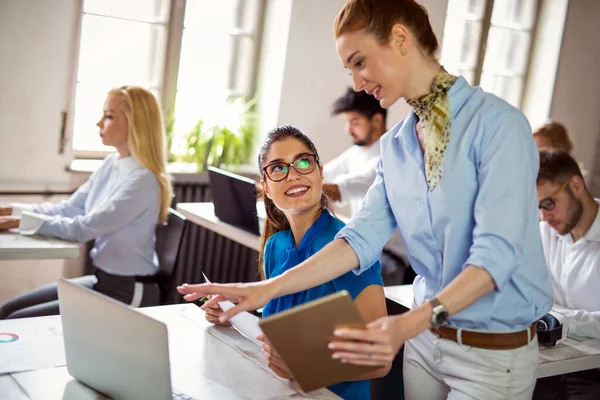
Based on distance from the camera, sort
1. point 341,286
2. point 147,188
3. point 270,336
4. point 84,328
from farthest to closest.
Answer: point 147,188, point 341,286, point 84,328, point 270,336

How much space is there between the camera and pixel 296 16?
5324 mm

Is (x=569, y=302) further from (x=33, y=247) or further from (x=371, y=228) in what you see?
(x=33, y=247)

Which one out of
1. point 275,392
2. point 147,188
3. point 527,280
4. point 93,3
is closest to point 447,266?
point 527,280

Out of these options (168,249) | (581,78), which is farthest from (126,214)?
(581,78)

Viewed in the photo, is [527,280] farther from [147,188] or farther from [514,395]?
[147,188]

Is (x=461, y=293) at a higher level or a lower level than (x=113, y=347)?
higher

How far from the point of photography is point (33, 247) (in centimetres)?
306

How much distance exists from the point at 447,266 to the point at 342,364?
42 centimetres

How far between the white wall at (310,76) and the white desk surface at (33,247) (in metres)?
2.52

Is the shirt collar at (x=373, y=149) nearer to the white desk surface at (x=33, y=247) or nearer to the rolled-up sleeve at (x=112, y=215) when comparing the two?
the rolled-up sleeve at (x=112, y=215)

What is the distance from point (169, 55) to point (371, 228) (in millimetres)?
3528

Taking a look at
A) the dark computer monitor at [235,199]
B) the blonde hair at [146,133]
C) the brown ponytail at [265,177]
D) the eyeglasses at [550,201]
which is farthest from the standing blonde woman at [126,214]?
the eyeglasses at [550,201]

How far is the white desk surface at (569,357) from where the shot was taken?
2.26 m

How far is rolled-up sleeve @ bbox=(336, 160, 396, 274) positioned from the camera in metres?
1.87
